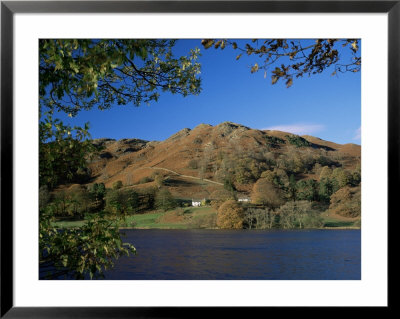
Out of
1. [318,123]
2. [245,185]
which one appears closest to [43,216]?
[245,185]

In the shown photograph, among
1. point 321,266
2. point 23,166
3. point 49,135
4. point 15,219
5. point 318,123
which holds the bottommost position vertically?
point 321,266

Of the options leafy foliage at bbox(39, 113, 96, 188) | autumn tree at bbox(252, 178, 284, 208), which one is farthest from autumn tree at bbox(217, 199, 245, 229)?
leafy foliage at bbox(39, 113, 96, 188)

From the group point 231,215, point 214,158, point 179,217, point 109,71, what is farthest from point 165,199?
point 109,71

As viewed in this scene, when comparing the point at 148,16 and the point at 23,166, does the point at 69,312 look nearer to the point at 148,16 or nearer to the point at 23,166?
the point at 23,166

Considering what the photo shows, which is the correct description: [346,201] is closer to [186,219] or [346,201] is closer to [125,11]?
[186,219]

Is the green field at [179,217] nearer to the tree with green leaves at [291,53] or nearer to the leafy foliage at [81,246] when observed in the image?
the leafy foliage at [81,246]

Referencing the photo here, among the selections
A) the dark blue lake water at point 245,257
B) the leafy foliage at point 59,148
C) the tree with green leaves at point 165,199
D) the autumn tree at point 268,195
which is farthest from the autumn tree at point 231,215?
the leafy foliage at point 59,148
